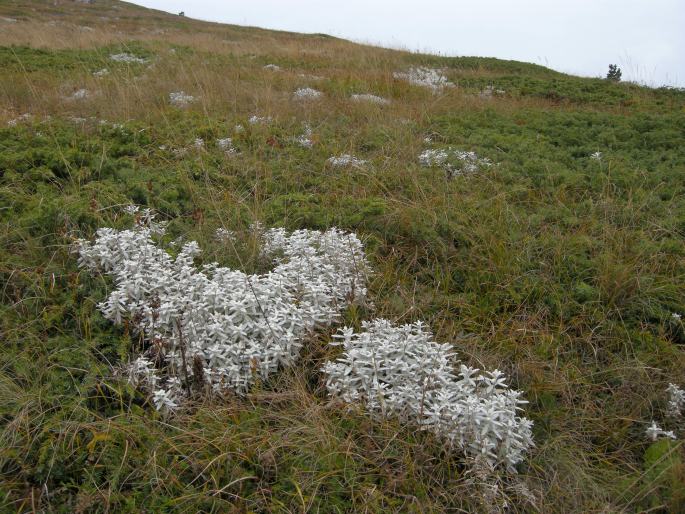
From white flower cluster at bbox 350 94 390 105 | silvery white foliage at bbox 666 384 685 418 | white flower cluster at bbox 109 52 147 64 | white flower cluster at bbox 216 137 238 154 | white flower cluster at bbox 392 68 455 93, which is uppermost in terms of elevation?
white flower cluster at bbox 392 68 455 93

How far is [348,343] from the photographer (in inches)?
121

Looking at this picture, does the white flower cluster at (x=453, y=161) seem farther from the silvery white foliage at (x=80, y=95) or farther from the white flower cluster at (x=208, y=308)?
the silvery white foliage at (x=80, y=95)

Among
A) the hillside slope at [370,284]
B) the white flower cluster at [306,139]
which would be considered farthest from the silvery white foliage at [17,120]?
the white flower cluster at [306,139]

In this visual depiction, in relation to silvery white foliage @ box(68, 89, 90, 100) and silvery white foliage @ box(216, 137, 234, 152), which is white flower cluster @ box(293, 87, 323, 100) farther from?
silvery white foliage @ box(68, 89, 90, 100)

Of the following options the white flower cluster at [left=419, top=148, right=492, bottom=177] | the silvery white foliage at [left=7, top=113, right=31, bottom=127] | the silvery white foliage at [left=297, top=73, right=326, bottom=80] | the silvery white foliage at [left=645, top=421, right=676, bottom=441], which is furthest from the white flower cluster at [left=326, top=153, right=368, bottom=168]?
the silvery white foliage at [left=297, top=73, right=326, bottom=80]

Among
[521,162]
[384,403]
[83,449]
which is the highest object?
[521,162]

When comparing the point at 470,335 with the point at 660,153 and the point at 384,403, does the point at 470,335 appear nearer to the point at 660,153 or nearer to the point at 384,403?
the point at 384,403

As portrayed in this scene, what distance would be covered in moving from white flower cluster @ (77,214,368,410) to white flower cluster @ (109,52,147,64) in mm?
8216

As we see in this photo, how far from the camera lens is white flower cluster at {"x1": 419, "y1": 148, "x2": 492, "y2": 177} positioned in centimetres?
586

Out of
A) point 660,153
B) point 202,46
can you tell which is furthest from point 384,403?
point 202,46

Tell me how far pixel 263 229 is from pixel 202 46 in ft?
41.1

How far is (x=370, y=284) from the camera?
387 centimetres

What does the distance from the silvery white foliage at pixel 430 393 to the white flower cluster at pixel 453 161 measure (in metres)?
3.18

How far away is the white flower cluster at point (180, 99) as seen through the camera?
7.54 meters
